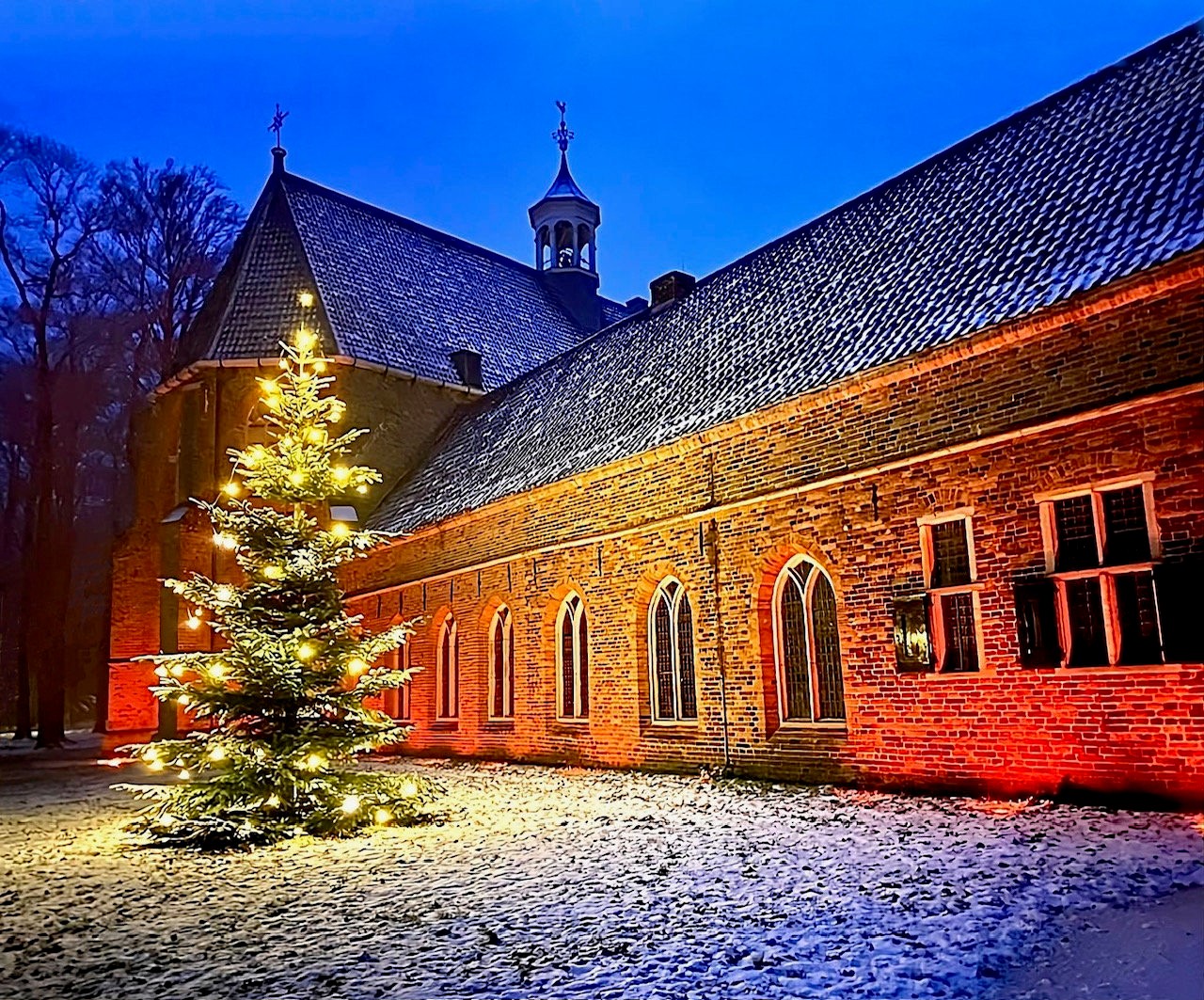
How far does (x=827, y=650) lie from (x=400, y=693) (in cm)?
1172

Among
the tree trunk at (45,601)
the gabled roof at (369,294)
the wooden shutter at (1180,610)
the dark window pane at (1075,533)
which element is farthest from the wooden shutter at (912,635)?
the tree trunk at (45,601)

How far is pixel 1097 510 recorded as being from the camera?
8.28m

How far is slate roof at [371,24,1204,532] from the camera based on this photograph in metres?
9.23

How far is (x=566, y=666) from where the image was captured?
15.0 m

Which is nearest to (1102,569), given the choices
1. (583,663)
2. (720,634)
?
(720,634)

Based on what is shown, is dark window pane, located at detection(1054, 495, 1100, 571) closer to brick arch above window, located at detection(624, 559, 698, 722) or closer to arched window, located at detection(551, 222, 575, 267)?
brick arch above window, located at detection(624, 559, 698, 722)

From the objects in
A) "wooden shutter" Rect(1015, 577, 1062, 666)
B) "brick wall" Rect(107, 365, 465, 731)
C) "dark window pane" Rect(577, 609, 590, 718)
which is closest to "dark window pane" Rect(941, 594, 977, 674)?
"wooden shutter" Rect(1015, 577, 1062, 666)

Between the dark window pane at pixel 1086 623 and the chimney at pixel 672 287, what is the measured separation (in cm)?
1125

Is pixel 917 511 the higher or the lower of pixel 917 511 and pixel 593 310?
the lower

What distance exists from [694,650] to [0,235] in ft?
85.0

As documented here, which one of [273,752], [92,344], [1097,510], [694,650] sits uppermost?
[92,344]

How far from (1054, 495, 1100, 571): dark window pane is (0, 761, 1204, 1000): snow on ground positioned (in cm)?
227

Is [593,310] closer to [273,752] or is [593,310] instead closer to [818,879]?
[273,752]

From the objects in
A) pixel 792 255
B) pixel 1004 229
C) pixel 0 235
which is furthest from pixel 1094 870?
pixel 0 235
